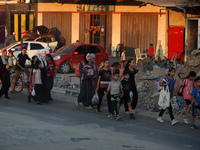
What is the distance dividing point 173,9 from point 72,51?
Result: 7.54m

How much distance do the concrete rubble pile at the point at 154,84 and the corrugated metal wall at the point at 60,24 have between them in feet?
50.1

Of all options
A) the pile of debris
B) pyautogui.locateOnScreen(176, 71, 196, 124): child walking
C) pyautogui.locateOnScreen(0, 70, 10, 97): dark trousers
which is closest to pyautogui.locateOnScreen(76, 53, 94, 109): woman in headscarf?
pyautogui.locateOnScreen(0, 70, 10, 97): dark trousers

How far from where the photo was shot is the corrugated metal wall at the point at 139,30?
101 ft

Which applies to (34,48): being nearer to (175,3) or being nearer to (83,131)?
(175,3)

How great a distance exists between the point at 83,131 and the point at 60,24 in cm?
2294

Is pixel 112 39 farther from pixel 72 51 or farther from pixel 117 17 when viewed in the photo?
pixel 72 51

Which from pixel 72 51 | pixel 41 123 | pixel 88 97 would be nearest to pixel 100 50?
pixel 72 51

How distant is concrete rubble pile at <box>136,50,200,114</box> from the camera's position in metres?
13.4

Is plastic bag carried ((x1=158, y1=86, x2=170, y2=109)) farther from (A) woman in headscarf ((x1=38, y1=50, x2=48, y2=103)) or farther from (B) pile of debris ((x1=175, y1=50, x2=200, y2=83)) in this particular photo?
(A) woman in headscarf ((x1=38, y1=50, x2=48, y2=103))

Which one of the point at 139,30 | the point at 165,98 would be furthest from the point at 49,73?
the point at 139,30

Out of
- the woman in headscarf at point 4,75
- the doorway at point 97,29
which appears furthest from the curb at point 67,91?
the doorway at point 97,29

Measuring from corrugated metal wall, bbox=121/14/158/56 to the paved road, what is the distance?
18.1 metres

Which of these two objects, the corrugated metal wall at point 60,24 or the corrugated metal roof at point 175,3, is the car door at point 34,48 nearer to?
the corrugated metal roof at point 175,3

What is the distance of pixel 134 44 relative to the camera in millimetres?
31125
